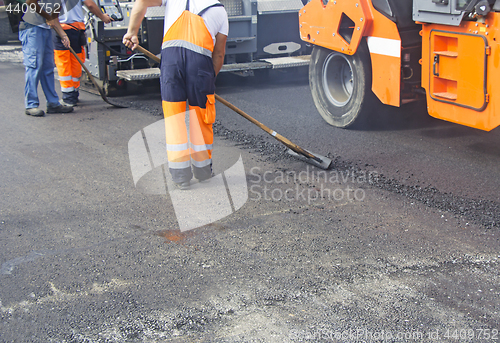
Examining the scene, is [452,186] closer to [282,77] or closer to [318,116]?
[318,116]

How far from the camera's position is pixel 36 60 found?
20.3ft

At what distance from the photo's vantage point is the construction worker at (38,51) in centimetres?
604

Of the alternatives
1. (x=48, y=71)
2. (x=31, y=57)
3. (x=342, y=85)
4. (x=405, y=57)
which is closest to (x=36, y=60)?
(x=31, y=57)

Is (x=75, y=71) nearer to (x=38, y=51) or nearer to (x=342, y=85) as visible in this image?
(x=38, y=51)

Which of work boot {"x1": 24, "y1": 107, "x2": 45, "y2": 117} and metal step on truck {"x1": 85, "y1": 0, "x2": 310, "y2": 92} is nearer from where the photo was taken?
work boot {"x1": 24, "y1": 107, "x2": 45, "y2": 117}

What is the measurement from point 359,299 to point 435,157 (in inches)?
101

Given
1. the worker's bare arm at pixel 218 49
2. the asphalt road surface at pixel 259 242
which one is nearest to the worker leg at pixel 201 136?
the asphalt road surface at pixel 259 242

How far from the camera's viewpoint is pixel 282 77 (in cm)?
870

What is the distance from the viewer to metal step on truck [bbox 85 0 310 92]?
7117 mm

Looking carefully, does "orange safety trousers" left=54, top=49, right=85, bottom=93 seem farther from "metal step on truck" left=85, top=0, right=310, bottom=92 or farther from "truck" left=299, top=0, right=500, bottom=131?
"truck" left=299, top=0, right=500, bottom=131

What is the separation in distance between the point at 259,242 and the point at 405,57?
102 inches

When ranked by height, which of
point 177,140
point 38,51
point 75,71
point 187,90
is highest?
point 38,51

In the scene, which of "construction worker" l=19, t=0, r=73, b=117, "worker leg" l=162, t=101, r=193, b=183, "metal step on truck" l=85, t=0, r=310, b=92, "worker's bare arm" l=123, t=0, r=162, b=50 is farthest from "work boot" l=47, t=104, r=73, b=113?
"worker leg" l=162, t=101, r=193, b=183

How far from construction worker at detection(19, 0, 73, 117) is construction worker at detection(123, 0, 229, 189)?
8.99 ft
